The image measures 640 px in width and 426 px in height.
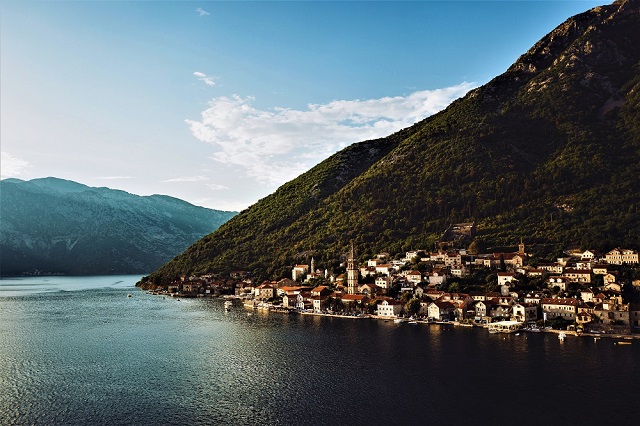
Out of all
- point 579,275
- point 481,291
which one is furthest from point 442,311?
point 579,275

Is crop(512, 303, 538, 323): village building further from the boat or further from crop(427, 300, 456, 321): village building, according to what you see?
crop(427, 300, 456, 321): village building

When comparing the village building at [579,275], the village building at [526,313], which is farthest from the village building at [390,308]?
the village building at [579,275]

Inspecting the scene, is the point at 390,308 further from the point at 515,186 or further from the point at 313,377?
the point at 515,186

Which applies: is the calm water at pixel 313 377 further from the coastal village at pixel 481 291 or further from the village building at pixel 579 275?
the village building at pixel 579 275

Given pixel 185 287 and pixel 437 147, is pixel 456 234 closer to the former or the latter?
pixel 437 147

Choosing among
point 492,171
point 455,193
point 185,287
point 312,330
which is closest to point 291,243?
point 185,287

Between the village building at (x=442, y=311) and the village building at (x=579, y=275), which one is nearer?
the village building at (x=442, y=311)

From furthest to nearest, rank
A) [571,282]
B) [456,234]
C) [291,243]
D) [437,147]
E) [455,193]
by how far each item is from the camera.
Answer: [437,147] < [291,243] < [455,193] < [456,234] < [571,282]
